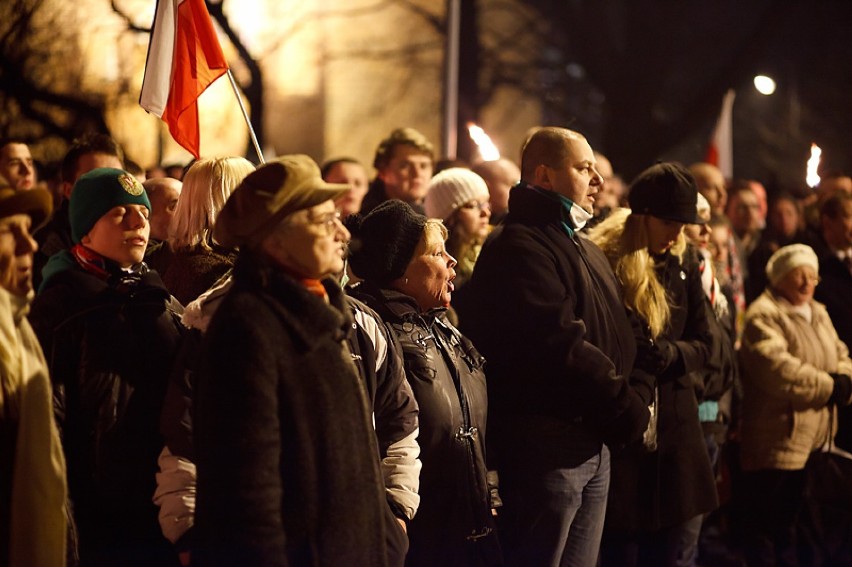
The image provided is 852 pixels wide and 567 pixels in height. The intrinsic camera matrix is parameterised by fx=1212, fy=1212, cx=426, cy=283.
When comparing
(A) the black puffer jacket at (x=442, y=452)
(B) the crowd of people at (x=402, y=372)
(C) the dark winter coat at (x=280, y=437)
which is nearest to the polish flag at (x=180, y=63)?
(B) the crowd of people at (x=402, y=372)

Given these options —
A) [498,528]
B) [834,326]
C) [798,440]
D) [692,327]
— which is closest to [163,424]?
[498,528]

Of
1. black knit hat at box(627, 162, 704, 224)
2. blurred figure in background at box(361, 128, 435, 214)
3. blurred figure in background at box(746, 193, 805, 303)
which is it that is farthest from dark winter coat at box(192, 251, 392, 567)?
blurred figure in background at box(746, 193, 805, 303)

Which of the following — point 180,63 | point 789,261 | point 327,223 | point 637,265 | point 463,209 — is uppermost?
point 180,63

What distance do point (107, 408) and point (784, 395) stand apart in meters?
4.75

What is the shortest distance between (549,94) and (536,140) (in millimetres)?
13153

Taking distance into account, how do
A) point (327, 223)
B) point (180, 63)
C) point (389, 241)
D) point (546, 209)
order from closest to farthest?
point (327, 223) → point (389, 241) → point (546, 209) → point (180, 63)

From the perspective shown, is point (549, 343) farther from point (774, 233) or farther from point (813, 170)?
point (774, 233)

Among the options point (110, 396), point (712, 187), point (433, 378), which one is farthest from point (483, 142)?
point (110, 396)

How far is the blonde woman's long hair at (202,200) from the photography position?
181 inches

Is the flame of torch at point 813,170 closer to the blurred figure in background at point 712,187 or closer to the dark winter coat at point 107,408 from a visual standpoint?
the blurred figure in background at point 712,187

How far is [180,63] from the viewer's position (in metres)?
5.68

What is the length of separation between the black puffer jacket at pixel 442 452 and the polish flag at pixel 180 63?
56.3 inches

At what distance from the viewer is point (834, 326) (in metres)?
8.30

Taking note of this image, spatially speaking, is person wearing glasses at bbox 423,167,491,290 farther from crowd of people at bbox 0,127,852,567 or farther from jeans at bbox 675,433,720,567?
jeans at bbox 675,433,720,567
